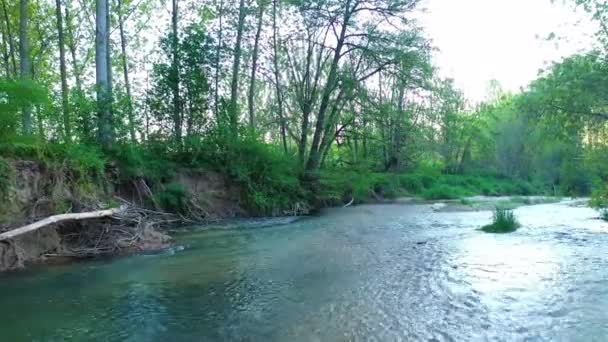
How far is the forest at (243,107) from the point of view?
12.0 metres

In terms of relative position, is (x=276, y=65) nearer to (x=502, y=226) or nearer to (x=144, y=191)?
(x=144, y=191)

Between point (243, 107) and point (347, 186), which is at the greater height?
point (243, 107)

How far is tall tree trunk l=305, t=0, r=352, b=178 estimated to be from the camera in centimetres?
2175

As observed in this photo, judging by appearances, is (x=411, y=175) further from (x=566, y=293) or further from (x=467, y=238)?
(x=566, y=293)

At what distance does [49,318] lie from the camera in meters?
5.34

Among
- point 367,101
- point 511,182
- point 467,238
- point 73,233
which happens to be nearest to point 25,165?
point 73,233

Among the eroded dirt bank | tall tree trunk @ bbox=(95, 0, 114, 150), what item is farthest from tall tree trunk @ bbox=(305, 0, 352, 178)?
the eroded dirt bank

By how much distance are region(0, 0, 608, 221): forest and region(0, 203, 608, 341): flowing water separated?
13.4 feet

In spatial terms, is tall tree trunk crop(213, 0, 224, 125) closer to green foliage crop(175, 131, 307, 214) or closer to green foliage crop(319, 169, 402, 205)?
green foliage crop(175, 131, 307, 214)

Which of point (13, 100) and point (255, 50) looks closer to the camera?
point (13, 100)

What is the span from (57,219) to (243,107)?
49.7ft

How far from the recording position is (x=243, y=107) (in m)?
23.2

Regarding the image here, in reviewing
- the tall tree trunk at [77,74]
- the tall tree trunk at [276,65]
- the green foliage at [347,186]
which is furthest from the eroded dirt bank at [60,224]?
the tall tree trunk at [276,65]

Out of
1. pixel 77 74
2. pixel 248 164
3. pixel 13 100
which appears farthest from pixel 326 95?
pixel 77 74
